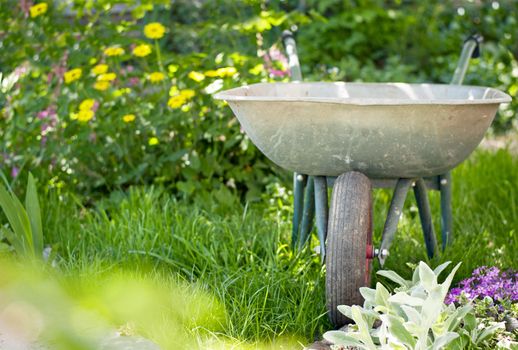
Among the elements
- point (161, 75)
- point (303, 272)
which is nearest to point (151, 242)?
point (303, 272)

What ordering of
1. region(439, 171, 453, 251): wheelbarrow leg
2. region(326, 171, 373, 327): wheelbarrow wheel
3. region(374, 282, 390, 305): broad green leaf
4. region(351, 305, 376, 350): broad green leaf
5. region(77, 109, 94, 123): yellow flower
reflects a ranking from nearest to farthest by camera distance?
region(351, 305, 376, 350): broad green leaf < region(374, 282, 390, 305): broad green leaf < region(326, 171, 373, 327): wheelbarrow wheel < region(439, 171, 453, 251): wheelbarrow leg < region(77, 109, 94, 123): yellow flower

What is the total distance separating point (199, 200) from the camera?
9.55 ft

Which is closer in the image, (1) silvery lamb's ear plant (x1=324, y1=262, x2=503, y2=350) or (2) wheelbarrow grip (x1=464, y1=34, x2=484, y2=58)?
(1) silvery lamb's ear plant (x1=324, y1=262, x2=503, y2=350)

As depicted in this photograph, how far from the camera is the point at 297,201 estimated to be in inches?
95.3

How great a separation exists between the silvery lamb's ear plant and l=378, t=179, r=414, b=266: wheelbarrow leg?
25 cm

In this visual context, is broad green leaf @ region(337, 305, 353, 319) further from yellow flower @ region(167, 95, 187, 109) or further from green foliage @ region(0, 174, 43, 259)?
yellow flower @ region(167, 95, 187, 109)

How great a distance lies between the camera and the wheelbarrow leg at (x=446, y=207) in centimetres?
240

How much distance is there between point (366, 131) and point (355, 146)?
55 millimetres

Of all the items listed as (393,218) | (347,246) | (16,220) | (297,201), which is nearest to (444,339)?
(347,246)

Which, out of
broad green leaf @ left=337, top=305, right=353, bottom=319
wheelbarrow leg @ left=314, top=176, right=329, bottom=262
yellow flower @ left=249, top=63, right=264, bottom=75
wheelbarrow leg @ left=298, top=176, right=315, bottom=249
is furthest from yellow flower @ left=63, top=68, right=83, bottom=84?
broad green leaf @ left=337, top=305, right=353, bottom=319

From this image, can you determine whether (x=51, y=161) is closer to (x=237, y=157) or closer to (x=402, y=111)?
(x=237, y=157)

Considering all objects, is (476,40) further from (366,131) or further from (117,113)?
(117,113)

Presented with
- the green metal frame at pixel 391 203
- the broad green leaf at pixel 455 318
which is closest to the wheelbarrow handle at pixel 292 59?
the green metal frame at pixel 391 203

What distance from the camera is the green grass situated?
194 cm
